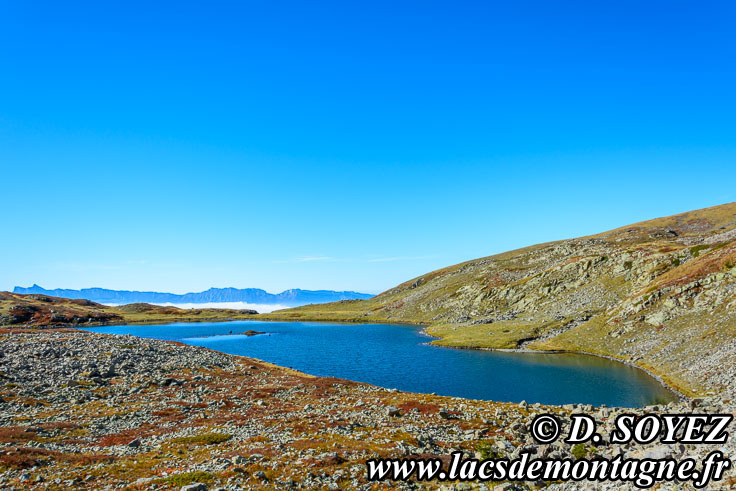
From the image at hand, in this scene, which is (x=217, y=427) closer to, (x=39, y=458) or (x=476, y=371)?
(x=39, y=458)

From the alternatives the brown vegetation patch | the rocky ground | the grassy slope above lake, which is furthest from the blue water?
the brown vegetation patch

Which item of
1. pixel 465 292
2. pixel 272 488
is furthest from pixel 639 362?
pixel 465 292

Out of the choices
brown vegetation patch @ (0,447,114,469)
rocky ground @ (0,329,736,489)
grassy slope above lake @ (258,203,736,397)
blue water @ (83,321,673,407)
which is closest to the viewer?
rocky ground @ (0,329,736,489)

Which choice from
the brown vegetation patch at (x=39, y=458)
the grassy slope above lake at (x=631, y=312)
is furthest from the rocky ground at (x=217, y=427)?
the grassy slope above lake at (x=631, y=312)

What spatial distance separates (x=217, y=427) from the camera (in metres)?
33.2

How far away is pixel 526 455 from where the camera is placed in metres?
23.1

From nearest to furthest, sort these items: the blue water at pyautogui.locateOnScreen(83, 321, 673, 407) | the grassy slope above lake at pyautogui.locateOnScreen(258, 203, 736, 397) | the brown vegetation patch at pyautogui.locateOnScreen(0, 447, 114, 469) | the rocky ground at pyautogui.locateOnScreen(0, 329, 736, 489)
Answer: the rocky ground at pyautogui.locateOnScreen(0, 329, 736, 489) → the brown vegetation patch at pyautogui.locateOnScreen(0, 447, 114, 469) → the blue water at pyautogui.locateOnScreen(83, 321, 673, 407) → the grassy slope above lake at pyautogui.locateOnScreen(258, 203, 736, 397)

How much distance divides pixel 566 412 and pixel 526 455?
1567cm

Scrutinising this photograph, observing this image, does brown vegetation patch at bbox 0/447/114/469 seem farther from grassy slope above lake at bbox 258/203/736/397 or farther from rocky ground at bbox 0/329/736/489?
grassy slope above lake at bbox 258/203/736/397

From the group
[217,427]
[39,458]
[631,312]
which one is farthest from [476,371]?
[39,458]

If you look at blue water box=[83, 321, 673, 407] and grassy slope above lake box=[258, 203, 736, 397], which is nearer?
blue water box=[83, 321, 673, 407]

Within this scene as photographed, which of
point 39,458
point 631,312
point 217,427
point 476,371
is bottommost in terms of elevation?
point 476,371

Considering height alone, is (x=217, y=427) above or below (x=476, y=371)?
above

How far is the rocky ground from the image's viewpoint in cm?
2105
